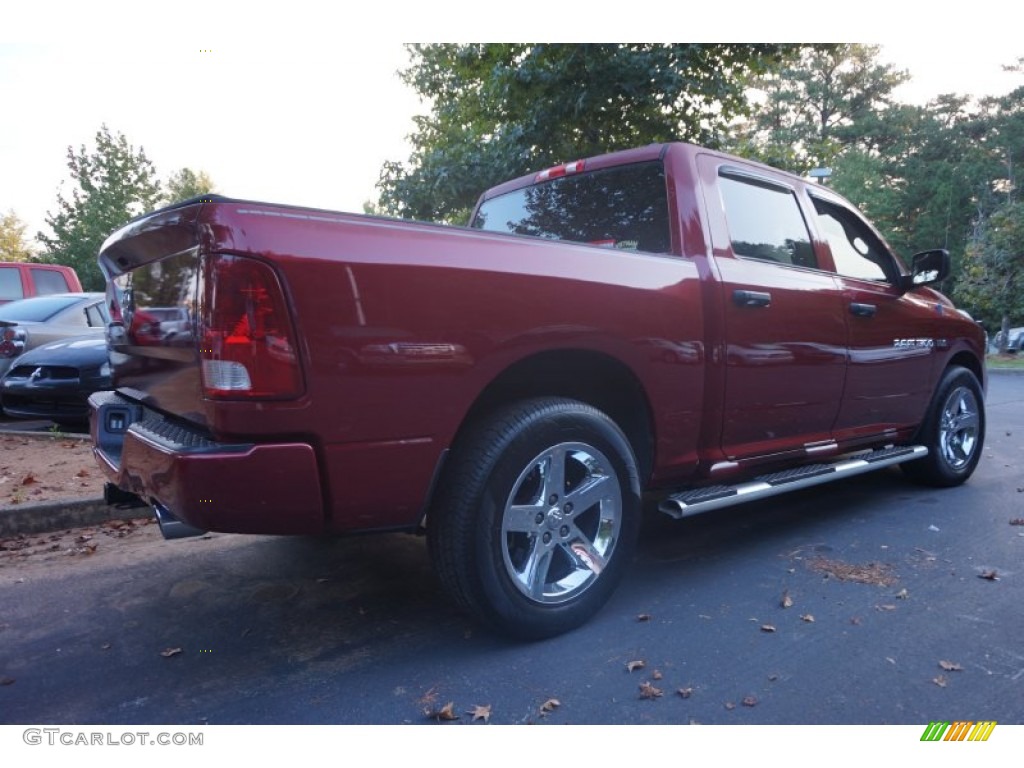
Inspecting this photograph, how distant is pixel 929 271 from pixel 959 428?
4.27 ft

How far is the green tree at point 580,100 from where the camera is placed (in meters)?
7.60

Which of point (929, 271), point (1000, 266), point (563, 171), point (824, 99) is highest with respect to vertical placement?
point (824, 99)

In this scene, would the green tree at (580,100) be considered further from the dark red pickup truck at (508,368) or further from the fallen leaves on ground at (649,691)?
the fallen leaves on ground at (649,691)

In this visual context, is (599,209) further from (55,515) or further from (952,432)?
(55,515)

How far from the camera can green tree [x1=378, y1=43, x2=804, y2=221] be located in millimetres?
7598

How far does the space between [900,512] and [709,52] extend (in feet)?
19.0

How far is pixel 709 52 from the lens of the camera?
7.82 meters

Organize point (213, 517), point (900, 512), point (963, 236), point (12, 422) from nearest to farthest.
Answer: point (213, 517)
point (900, 512)
point (12, 422)
point (963, 236)

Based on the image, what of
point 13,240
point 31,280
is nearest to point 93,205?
point 13,240

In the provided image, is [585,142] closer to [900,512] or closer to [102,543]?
[900,512]

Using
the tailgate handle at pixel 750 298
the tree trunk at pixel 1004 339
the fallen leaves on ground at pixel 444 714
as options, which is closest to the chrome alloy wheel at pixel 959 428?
the tailgate handle at pixel 750 298

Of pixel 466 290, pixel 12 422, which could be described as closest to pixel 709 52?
pixel 466 290

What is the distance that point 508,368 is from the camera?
2447 millimetres

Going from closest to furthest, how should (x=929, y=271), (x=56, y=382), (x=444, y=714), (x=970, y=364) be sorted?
(x=444, y=714)
(x=929, y=271)
(x=970, y=364)
(x=56, y=382)
